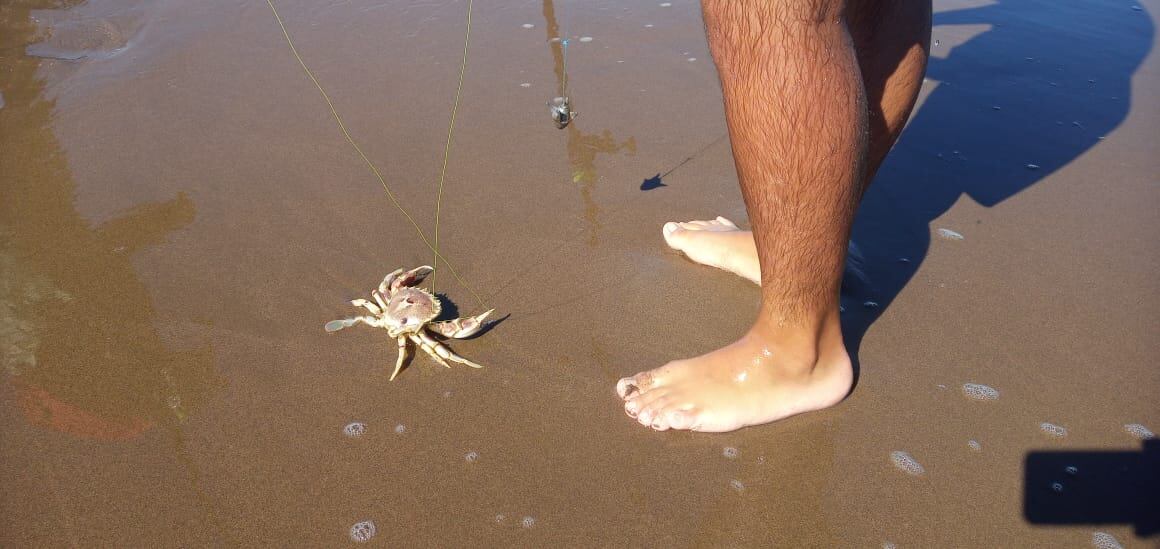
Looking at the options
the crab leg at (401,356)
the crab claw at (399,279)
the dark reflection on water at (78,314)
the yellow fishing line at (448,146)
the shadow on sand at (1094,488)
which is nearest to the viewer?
the shadow on sand at (1094,488)

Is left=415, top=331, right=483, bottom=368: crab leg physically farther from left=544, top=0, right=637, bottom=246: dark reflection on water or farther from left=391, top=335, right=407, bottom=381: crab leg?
left=544, top=0, right=637, bottom=246: dark reflection on water

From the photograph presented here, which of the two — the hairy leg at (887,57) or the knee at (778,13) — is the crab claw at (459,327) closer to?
the hairy leg at (887,57)

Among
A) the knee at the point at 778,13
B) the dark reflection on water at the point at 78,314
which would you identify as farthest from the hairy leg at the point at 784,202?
the dark reflection on water at the point at 78,314

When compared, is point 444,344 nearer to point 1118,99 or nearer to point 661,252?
point 661,252

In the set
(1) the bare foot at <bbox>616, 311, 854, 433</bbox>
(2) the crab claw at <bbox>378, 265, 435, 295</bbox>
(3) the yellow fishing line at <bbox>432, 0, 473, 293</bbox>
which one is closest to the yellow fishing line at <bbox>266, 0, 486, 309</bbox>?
(3) the yellow fishing line at <bbox>432, 0, 473, 293</bbox>

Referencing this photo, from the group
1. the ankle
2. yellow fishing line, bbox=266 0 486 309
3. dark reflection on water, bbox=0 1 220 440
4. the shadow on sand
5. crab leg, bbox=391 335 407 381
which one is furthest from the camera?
yellow fishing line, bbox=266 0 486 309

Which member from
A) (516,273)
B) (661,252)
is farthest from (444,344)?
(661,252)
